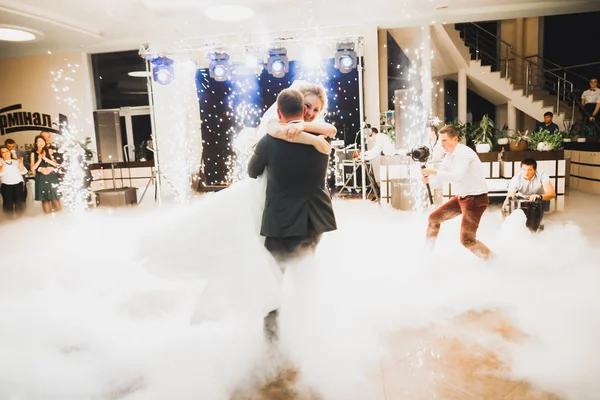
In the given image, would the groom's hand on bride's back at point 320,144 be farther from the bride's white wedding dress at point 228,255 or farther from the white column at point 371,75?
the white column at point 371,75

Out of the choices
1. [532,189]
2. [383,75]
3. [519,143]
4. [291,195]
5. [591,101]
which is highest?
[383,75]

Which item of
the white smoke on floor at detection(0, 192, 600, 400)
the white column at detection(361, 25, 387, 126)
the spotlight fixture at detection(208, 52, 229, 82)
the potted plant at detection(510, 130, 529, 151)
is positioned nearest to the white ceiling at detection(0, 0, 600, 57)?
the white column at detection(361, 25, 387, 126)

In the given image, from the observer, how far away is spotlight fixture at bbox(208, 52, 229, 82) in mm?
7465

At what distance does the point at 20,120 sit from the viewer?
9844 mm

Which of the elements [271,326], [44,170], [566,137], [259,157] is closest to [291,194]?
[259,157]

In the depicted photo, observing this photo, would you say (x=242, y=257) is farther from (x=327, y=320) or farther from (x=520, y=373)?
(x=520, y=373)

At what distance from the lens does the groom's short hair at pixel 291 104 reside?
2.13m

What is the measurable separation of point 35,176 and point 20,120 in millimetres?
4093

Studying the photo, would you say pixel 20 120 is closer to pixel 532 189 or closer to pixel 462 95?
pixel 532 189

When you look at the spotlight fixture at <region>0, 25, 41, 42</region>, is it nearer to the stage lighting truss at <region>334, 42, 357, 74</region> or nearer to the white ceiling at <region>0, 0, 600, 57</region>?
the white ceiling at <region>0, 0, 600, 57</region>

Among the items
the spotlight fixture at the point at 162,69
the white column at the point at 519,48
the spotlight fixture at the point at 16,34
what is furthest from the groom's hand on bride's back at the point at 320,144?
the white column at the point at 519,48

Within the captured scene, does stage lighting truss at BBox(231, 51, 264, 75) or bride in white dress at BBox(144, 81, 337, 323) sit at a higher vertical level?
stage lighting truss at BBox(231, 51, 264, 75)

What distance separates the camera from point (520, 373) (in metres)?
2.10

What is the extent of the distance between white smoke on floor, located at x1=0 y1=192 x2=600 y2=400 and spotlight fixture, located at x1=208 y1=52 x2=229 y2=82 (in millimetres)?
4185
